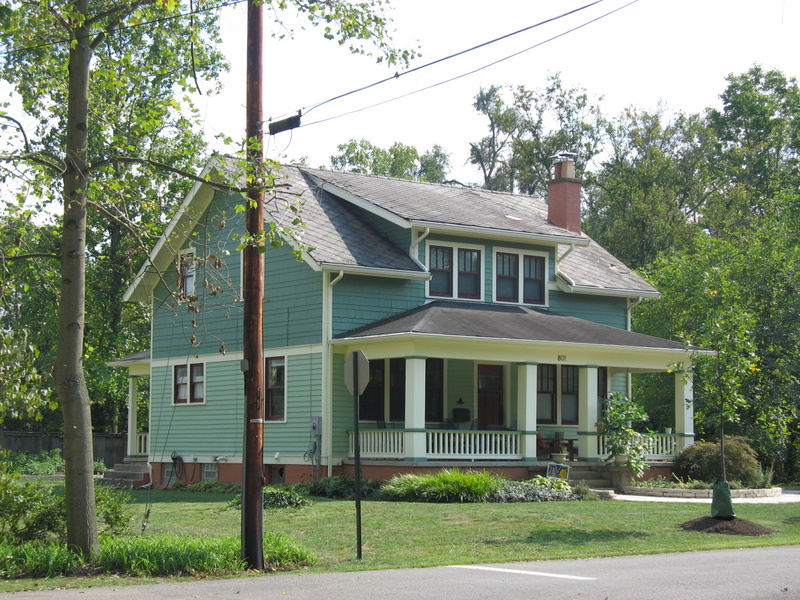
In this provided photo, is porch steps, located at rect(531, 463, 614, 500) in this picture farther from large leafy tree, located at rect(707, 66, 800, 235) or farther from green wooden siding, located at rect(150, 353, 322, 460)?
large leafy tree, located at rect(707, 66, 800, 235)

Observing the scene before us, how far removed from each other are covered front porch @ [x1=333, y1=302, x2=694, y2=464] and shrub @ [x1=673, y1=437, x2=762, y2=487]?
67cm

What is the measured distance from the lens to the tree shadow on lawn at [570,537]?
1525cm

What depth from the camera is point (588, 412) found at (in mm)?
25359

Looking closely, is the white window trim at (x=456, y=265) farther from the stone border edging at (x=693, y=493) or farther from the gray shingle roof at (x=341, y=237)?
the stone border edging at (x=693, y=493)

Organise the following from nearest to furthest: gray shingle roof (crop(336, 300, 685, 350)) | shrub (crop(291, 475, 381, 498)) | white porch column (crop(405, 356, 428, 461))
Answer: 1. shrub (crop(291, 475, 381, 498))
2. white porch column (crop(405, 356, 428, 461))
3. gray shingle roof (crop(336, 300, 685, 350))

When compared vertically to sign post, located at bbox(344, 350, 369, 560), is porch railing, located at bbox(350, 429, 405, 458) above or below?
below

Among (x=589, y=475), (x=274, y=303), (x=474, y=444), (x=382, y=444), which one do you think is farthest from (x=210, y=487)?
(x=589, y=475)

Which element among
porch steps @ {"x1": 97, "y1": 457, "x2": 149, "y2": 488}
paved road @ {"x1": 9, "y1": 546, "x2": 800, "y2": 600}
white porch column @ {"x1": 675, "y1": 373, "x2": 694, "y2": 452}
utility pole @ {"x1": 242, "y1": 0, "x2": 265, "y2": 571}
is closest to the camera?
paved road @ {"x1": 9, "y1": 546, "x2": 800, "y2": 600}

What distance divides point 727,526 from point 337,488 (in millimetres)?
9134

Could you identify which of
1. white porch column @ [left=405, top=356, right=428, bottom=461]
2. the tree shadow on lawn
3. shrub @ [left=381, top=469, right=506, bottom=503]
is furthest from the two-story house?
the tree shadow on lawn

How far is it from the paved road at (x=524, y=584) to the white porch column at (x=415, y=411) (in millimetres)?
9850

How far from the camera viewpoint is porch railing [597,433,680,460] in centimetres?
2577

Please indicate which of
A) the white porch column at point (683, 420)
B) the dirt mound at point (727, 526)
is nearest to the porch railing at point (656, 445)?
the white porch column at point (683, 420)

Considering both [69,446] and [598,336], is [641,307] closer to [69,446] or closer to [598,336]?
[598,336]
